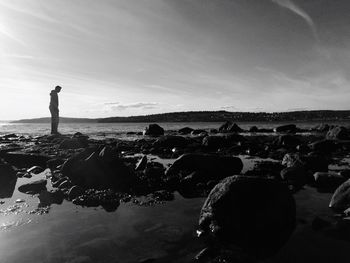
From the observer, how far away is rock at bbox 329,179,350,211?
7012mm

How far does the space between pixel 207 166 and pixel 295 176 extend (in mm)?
2915

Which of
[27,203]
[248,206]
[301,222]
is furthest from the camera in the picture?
[27,203]

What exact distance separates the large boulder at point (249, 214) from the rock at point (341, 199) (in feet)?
5.36

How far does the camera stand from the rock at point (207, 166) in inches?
430

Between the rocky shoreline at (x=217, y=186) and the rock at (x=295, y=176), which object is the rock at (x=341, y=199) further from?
A: the rock at (x=295, y=176)

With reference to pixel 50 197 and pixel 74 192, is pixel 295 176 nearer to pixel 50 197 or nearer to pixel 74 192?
pixel 74 192

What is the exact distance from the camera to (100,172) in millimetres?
10555

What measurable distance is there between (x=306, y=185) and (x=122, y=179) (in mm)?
5805

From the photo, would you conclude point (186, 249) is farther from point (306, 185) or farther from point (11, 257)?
point (306, 185)

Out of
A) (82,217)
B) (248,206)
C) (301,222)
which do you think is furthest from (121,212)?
(301,222)

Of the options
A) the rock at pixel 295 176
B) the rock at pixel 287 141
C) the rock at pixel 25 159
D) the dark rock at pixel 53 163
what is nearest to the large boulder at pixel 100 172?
the dark rock at pixel 53 163

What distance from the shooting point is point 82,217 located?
22.8ft

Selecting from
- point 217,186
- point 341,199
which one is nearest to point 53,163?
point 217,186

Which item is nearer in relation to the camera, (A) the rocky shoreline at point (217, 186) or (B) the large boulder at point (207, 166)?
(A) the rocky shoreline at point (217, 186)
